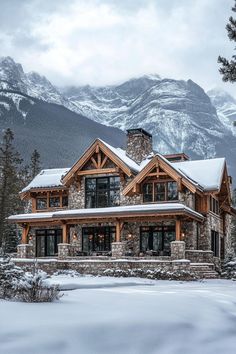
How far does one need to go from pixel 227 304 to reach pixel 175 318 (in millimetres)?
2946

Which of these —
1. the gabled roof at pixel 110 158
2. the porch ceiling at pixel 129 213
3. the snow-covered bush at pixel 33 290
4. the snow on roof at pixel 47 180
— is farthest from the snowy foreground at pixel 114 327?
the snow on roof at pixel 47 180

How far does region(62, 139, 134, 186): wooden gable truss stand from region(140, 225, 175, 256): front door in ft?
13.0

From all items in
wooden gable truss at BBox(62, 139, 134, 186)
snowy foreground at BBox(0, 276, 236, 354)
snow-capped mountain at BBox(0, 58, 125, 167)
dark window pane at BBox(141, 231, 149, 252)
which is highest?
snow-capped mountain at BBox(0, 58, 125, 167)

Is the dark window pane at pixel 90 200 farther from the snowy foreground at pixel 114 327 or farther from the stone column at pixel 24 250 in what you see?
the snowy foreground at pixel 114 327

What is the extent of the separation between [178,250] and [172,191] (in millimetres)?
4525

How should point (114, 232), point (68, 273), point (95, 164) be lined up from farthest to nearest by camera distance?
point (95, 164) → point (114, 232) → point (68, 273)

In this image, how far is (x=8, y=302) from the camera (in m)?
8.77

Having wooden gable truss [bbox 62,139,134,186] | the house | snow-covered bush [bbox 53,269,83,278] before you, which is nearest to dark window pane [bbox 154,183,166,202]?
the house

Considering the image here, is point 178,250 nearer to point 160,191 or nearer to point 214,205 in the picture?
point 160,191

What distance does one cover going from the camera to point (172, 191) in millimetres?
29500

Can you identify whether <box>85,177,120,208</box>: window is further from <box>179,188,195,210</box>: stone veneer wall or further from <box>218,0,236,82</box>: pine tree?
<box>218,0,236,82</box>: pine tree

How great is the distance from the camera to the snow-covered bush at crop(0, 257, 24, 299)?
960 centimetres

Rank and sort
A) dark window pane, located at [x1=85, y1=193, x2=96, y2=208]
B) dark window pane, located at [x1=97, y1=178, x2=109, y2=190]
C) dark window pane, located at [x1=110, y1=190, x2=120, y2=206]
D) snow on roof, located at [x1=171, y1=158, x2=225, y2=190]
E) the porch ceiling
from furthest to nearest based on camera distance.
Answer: dark window pane, located at [x1=85, y1=193, x2=96, y2=208] → dark window pane, located at [x1=97, y1=178, x2=109, y2=190] → dark window pane, located at [x1=110, y1=190, x2=120, y2=206] → snow on roof, located at [x1=171, y1=158, x2=225, y2=190] → the porch ceiling

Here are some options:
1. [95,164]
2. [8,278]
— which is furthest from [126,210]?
[8,278]
